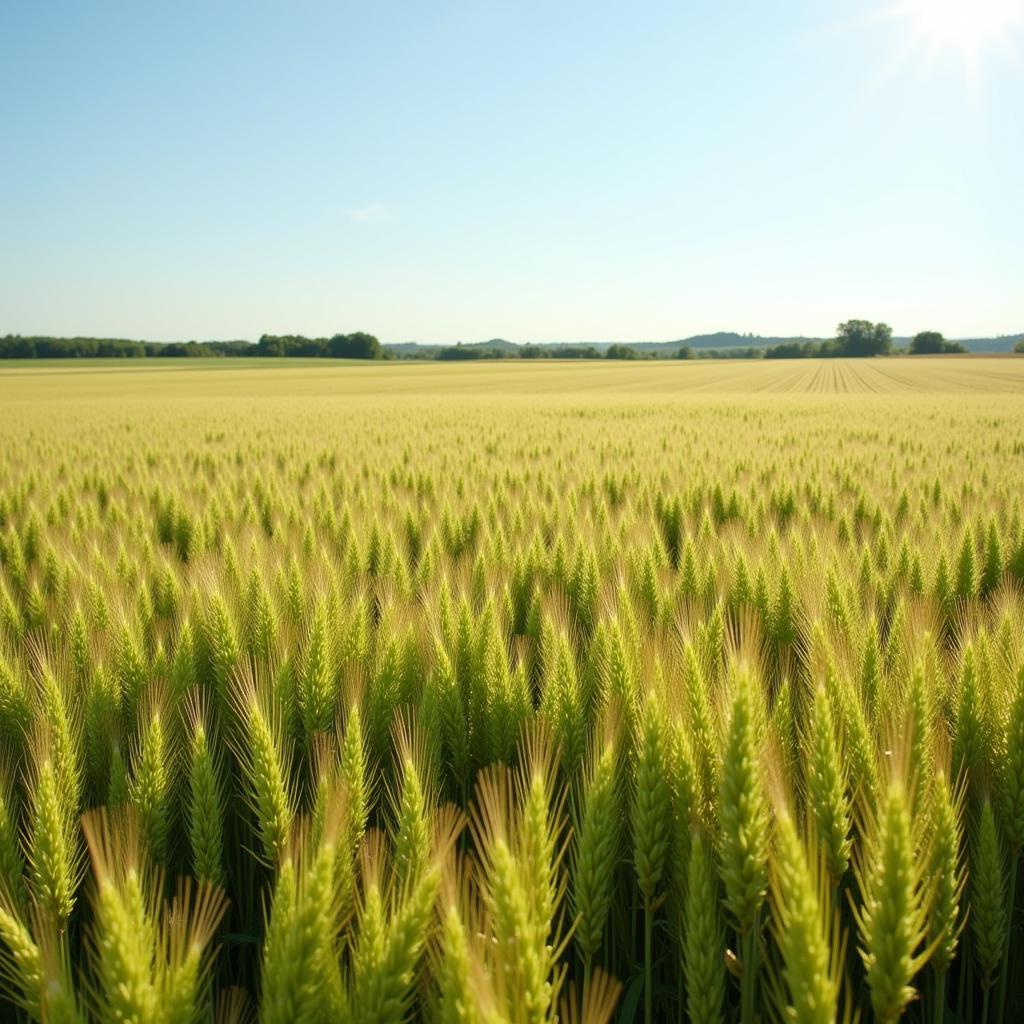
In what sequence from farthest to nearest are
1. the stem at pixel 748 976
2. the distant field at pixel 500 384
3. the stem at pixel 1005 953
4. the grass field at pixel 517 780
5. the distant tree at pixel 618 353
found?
the distant tree at pixel 618 353 → the distant field at pixel 500 384 → the stem at pixel 1005 953 → the stem at pixel 748 976 → the grass field at pixel 517 780

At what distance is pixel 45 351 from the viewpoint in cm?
7481

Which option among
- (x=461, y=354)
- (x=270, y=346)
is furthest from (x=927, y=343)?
(x=270, y=346)

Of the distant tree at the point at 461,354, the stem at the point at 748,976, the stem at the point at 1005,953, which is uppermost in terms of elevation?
the distant tree at the point at 461,354

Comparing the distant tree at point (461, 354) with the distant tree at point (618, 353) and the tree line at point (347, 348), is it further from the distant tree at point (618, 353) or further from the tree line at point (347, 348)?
the distant tree at point (618, 353)

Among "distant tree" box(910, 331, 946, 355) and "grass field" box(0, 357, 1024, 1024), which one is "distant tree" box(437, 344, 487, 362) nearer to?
"distant tree" box(910, 331, 946, 355)

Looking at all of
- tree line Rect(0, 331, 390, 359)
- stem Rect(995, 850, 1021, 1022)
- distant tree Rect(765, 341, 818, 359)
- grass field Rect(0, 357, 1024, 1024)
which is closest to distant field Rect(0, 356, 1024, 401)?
grass field Rect(0, 357, 1024, 1024)

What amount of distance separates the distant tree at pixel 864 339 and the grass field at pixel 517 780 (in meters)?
109

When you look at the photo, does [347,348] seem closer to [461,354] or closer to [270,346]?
[270,346]

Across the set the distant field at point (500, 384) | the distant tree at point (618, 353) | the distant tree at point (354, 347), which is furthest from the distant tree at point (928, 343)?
the distant tree at point (354, 347)

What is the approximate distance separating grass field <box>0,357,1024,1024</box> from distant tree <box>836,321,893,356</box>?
4293 inches

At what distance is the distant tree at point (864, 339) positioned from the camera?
100 m

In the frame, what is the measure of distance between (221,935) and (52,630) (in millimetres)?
1167

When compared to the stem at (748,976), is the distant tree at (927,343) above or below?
above

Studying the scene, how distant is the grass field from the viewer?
31.6 inches
